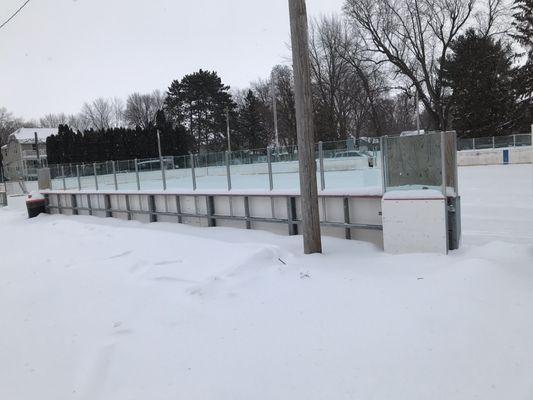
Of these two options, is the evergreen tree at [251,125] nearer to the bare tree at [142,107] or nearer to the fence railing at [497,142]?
the bare tree at [142,107]

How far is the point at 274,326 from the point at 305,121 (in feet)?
12.9

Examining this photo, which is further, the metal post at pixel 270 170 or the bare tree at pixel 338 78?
the bare tree at pixel 338 78

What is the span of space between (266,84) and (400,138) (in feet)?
241

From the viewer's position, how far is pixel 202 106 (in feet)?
234

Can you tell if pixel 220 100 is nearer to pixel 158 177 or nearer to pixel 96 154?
pixel 96 154

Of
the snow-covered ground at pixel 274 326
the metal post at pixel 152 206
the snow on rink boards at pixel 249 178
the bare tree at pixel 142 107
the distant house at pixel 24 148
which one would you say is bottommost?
the snow-covered ground at pixel 274 326

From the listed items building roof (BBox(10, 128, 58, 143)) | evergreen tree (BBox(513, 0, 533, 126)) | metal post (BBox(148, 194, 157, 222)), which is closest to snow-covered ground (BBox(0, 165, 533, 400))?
metal post (BBox(148, 194, 157, 222))

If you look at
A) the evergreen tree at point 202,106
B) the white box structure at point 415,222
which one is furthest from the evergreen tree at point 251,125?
the white box structure at point 415,222

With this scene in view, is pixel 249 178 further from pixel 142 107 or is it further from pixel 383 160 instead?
pixel 142 107

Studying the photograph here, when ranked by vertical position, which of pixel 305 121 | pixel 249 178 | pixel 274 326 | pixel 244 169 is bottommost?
pixel 274 326

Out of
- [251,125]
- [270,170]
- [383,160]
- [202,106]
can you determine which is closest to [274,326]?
[383,160]

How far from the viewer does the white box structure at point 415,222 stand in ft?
23.9

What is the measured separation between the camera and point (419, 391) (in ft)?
11.7

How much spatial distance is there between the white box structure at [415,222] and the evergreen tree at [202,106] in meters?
64.0
